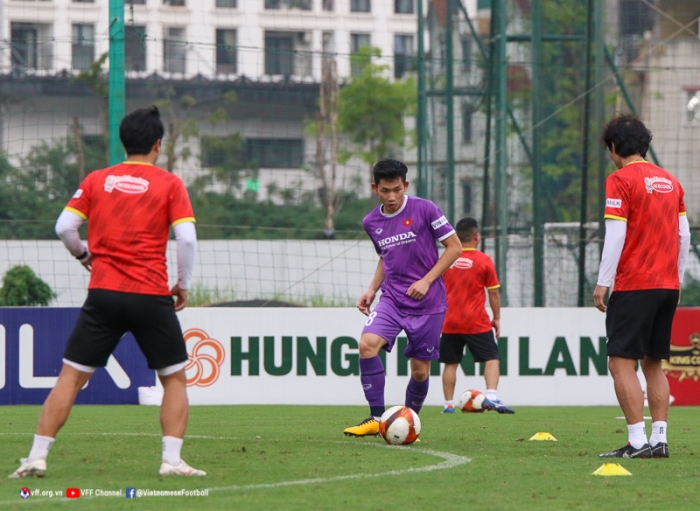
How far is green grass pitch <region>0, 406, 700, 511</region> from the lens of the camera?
16.2 feet

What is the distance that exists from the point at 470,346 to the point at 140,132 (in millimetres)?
6927

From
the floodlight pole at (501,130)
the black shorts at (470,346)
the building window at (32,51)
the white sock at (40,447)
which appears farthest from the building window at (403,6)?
the white sock at (40,447)

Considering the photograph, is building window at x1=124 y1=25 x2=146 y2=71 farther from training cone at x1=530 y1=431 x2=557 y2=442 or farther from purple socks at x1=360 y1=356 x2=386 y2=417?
training cone at x1=530 y1=431 x2=557 y2=442

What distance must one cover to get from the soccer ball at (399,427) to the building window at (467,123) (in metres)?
11.7

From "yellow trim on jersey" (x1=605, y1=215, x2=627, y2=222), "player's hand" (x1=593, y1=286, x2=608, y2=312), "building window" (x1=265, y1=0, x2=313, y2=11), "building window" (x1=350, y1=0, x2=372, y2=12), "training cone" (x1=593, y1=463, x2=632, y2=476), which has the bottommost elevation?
"training cone" (x1=593, y1=463, x2=632, y2=476)

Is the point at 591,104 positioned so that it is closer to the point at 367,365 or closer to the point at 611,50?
the point at 611,50

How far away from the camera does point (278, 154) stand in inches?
1329

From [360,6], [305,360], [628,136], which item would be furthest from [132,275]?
[360,6]

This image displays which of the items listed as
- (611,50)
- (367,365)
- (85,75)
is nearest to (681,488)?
(367,365)

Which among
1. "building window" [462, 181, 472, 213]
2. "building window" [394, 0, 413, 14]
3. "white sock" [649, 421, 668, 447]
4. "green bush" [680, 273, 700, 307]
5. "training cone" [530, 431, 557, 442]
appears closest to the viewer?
"white sock" [649, 421, 668, 447]

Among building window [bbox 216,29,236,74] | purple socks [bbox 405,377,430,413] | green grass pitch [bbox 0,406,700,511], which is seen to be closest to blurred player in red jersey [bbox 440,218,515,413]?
green grass pitch [bbox 0,406,700,511]

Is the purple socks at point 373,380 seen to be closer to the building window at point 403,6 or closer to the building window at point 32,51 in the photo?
the building window at point 32,51

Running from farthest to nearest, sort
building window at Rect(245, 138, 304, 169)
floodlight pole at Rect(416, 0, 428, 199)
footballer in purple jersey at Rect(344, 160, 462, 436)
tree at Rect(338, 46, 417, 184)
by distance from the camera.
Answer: tree at Rect(338, 46, 417, 184) → building window at Rect(245, 138, 304, 169) → floodlight pole at Rect(416, 0, 428, 199) → footballer in purple jersey at Rect(344, 160, 462, 436)

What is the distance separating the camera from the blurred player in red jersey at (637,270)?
654 cm
